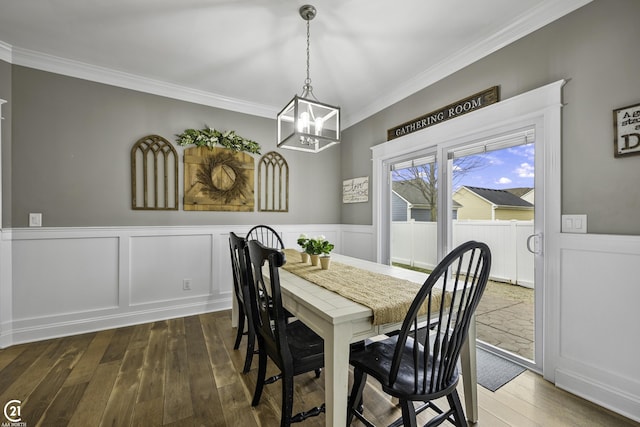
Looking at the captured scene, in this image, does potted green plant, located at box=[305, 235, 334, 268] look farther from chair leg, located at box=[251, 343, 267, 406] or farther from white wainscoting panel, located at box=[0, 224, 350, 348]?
white wainscoting panel, located at box=[0, 224, 350, 348]

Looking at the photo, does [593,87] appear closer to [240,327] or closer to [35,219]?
[240,327]

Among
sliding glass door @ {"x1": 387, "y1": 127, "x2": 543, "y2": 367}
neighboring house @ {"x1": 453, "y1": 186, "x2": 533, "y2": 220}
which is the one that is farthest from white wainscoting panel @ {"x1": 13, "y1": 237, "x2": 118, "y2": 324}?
neighboring house @ {"x1": 453, "y1": 186, "x2": 533, "y2": 220}

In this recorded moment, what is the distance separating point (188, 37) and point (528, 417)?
355 centimetres

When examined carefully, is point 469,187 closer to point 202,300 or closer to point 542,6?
point 542,6

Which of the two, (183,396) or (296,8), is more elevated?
(296,8)

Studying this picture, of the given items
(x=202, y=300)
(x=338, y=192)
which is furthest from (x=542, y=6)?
(x=202, y=300)

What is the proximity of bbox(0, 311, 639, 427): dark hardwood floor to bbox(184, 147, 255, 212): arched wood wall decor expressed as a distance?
157cm

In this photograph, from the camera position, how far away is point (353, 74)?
2891mm

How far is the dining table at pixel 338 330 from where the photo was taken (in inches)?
45.3

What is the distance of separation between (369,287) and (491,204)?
1556 millimetres

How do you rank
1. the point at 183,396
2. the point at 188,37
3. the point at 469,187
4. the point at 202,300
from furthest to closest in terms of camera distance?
the point at 202,300
the point at 469,187
the point at 188,37
the point at 183,396

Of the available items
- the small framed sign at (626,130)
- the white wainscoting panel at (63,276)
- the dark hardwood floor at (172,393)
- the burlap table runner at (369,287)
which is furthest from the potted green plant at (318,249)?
the white wainscoting panel at (63,276)

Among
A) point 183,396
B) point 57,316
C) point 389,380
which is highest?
point 389,380

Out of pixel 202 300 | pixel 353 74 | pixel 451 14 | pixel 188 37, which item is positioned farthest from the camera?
pixel 202 300
